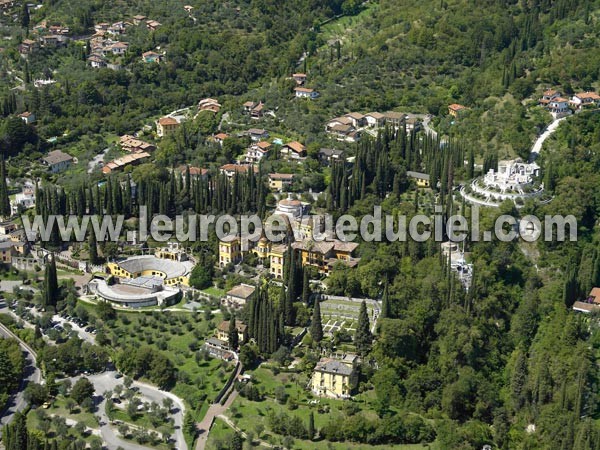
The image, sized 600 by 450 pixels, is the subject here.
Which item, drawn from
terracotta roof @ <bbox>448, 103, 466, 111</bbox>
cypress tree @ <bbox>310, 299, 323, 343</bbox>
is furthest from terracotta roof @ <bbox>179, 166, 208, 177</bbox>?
terracotta roof @ <bbox>448, 103, 466, 111</bbox>

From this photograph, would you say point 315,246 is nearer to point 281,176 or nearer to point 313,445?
point 281,176

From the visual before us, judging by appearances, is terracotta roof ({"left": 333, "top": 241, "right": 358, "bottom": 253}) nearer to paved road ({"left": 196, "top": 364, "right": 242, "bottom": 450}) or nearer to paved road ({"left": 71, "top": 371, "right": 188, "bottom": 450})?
paved road ({"left": 196, "top": 364, "right": 242, "bottom": 450})

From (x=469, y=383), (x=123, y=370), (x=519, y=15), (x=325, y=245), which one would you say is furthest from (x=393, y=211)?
(x=519, y=15)

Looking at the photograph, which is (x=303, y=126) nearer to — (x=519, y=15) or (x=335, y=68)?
(x=335, y=68)

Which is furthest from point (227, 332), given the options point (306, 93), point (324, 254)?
point (306, 93)

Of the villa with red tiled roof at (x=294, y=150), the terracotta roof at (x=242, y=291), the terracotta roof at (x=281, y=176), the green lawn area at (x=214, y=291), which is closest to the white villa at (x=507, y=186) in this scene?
the terracotta roof at (x=281, y=176)
